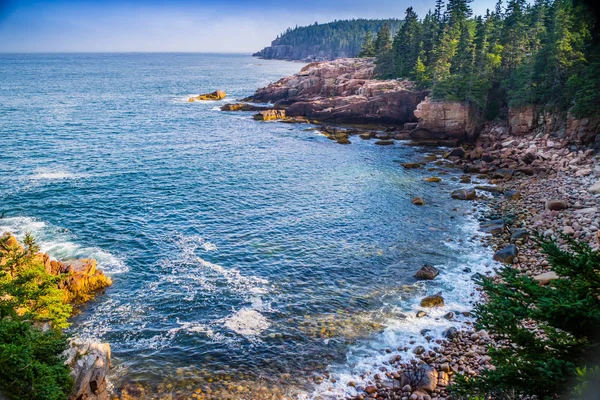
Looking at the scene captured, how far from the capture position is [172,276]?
104 ft

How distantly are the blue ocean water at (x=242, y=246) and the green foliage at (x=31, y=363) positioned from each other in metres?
5.18

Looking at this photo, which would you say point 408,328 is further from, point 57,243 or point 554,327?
point 57,243

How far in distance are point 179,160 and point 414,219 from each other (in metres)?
37.1

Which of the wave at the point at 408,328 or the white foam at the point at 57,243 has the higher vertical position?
the white foam at the point at 57,243

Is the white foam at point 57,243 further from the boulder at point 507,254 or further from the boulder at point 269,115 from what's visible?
the boulder at point 269,115

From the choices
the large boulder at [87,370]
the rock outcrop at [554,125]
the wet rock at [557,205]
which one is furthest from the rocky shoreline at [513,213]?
the large boulder at [87,370]

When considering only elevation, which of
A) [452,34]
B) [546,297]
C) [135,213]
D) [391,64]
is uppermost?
[452,34]

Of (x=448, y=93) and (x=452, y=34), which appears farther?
(x=452, y=34)

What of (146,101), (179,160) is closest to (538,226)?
(179,160)

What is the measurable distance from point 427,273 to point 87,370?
24.0 meters

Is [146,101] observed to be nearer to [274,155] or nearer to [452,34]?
[274,155]

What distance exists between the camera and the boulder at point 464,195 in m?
47.4

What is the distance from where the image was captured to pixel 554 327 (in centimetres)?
1372

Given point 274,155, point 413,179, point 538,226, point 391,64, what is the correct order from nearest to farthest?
1. point 538,226
2. point 413,179
3. point 274,155
4. point 391,64
